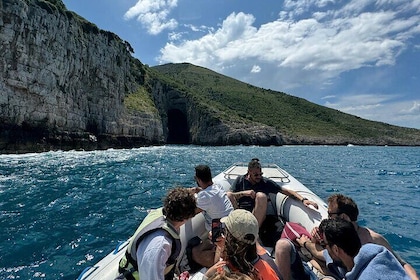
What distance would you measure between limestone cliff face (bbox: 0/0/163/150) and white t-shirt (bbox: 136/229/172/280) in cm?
3172

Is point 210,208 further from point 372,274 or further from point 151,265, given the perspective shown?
point 372,274

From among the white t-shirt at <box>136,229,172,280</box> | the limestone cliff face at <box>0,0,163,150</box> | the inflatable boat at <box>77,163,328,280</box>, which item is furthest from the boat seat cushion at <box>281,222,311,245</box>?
the limestone cliff face at <box>0,0,163,150</box>

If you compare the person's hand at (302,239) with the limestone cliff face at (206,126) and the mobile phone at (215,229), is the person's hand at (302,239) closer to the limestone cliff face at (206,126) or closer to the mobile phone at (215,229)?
the mobile phone at (215,229)

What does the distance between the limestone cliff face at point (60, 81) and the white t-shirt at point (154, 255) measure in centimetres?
3172

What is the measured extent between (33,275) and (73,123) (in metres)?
36.3

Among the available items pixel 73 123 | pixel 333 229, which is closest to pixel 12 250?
pixel 333 229

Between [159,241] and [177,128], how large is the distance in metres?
84.9

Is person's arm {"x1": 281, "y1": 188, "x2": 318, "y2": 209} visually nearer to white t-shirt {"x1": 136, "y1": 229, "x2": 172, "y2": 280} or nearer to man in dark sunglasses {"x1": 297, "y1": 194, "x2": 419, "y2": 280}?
man in dark sunglasses {"x1": 297, "y1": 194, "x2": 419, "y2": 280}

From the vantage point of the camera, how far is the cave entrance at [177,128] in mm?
84981

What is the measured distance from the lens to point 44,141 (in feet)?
103

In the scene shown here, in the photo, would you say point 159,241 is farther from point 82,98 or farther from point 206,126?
point 206,126

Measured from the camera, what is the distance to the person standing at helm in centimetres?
241

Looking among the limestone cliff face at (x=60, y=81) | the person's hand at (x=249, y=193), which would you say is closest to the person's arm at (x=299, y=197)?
the person's hand at (x=249, y=193)

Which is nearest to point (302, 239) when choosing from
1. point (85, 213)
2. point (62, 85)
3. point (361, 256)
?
point (361, 256)
